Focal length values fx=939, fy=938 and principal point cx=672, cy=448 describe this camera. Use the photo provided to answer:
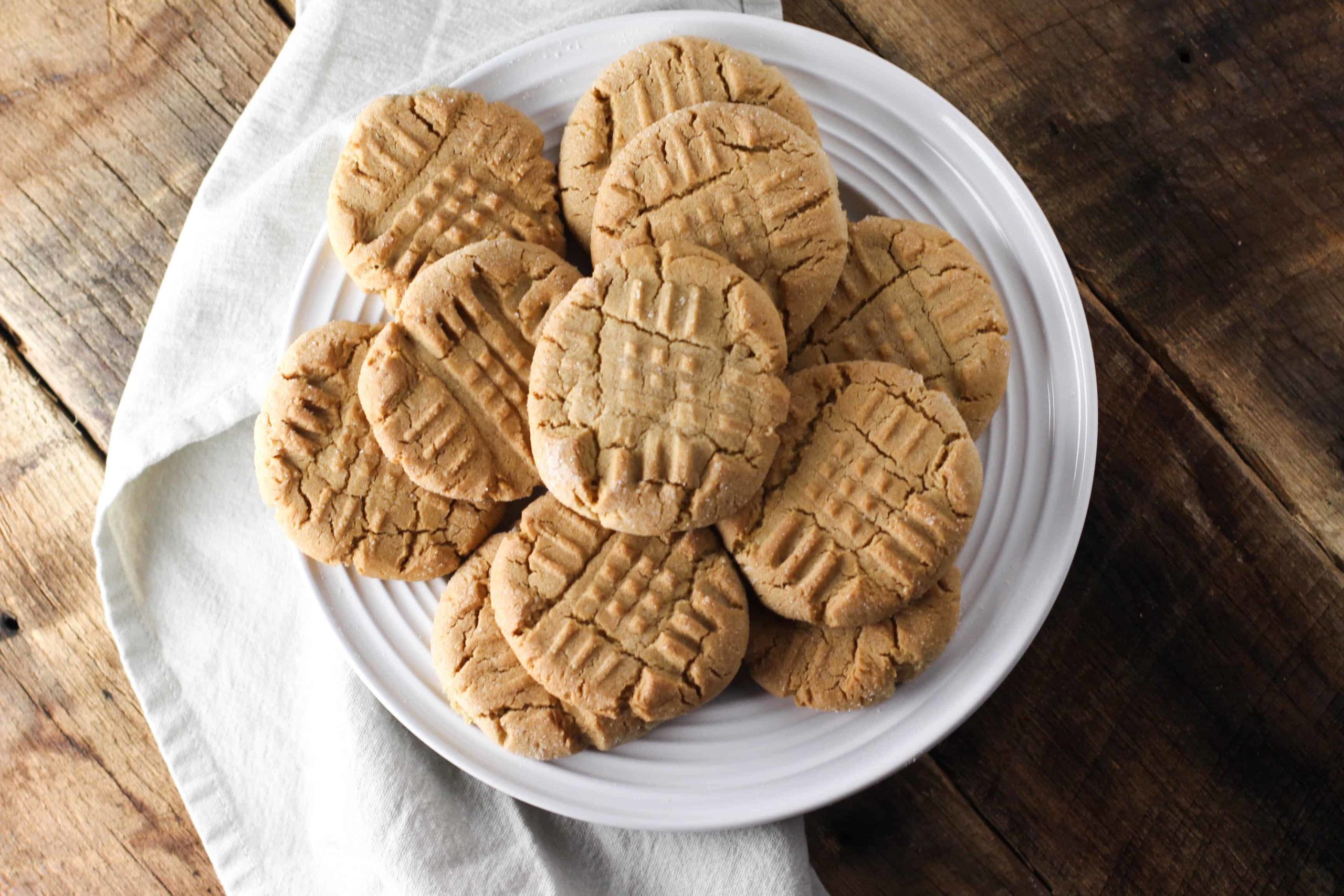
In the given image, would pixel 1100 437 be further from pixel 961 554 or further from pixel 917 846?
pixel 917 846

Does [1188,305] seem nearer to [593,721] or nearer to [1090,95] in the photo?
[1090,95]

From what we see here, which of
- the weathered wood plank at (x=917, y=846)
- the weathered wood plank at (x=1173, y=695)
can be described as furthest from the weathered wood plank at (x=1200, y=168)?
the weathered wood plank at (x=917, y=846)

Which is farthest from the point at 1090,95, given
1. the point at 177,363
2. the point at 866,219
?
the point at 177,363

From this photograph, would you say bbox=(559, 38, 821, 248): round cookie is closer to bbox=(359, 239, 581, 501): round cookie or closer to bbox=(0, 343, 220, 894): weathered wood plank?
bbox=(359, 239, 581, 501): round cookie

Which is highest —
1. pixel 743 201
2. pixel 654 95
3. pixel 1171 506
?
pixel 654 95

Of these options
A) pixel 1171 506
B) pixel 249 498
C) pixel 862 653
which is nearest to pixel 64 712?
pixel 249 498

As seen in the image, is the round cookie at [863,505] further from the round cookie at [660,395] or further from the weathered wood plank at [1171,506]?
the weathered wood plank at [1171,506]

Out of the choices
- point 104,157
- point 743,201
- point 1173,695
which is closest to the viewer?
point 743,201
